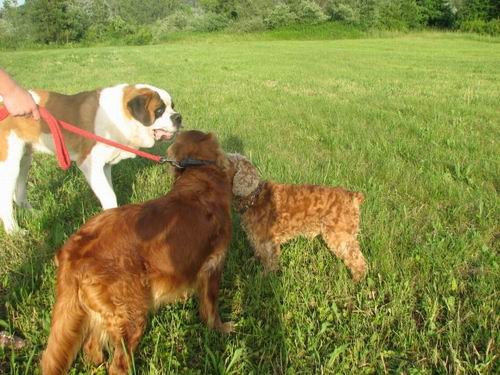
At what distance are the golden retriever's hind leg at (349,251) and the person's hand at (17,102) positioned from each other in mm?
2620

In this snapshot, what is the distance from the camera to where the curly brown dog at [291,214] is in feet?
12.4

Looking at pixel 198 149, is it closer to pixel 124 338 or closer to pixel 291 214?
pixel 291 214

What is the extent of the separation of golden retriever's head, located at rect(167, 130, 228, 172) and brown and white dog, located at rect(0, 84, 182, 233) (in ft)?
4.66

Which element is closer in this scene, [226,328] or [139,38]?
[226,328]

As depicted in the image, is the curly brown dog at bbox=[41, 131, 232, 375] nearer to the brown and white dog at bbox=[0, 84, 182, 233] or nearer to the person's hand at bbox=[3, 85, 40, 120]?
the person's hand at bbox=[3, 85, 40, 120]

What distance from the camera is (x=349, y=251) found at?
3.72m

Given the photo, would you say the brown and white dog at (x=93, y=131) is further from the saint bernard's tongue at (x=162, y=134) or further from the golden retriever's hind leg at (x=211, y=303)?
the golden retriever's hind leg at (x=211, y=303)

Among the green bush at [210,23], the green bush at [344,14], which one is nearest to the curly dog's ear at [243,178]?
the green bush at [344,14]

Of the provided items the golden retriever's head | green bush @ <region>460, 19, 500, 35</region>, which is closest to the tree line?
green bush @ <region>460, 19, 500, 35</region>

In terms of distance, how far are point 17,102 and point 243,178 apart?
184 cm

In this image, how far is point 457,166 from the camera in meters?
5.38

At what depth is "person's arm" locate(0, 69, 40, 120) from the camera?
2.72 metres

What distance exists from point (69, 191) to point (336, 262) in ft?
10.9

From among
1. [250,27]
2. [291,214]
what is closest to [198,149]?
[291,214]
